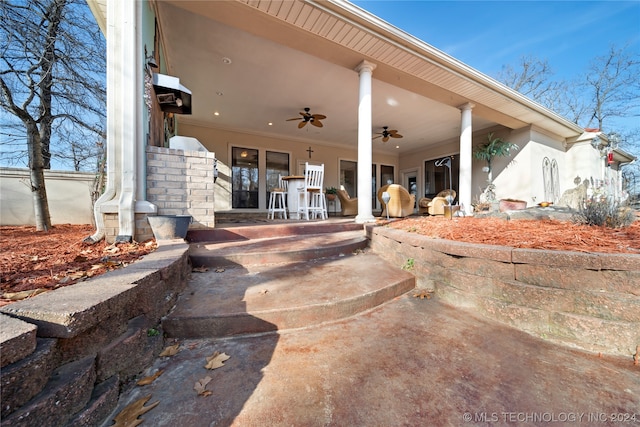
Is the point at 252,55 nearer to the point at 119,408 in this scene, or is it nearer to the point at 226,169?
the point at 226,169

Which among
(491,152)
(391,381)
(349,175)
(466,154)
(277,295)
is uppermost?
(491,152)

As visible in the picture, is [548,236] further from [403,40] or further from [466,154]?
[466,154]

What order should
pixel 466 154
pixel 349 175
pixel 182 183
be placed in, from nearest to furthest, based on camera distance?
1. pixel 182 183
2. pixel 466 154
3. pixel 349 175

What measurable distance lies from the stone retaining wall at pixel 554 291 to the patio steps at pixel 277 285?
1.58 ft

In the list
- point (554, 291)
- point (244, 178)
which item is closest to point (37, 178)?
point (244, 178)

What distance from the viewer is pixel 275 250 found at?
238 cm

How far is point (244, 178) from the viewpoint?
7969mm

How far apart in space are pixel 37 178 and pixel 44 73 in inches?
62.2

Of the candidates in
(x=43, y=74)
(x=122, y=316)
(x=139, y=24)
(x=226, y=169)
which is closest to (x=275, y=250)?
(x=122, y=316)

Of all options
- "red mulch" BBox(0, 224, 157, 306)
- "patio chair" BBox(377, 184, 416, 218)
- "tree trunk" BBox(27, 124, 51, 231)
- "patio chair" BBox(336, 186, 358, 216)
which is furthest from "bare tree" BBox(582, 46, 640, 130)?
"tree trunk" BBox(27, 124, 51, 231)

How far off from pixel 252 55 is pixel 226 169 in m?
3.96

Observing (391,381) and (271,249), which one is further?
(271,249)

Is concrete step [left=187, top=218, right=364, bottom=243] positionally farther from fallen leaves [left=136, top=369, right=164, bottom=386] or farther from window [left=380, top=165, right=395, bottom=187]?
window [left=380, top=165, right=395, bottom=187]

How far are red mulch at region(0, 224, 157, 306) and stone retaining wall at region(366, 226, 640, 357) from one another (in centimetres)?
240
